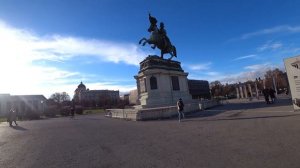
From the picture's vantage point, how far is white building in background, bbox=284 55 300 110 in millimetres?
14937

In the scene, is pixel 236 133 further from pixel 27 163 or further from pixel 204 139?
pixel 27 163

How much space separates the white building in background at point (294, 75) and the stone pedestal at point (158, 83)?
40.7ft

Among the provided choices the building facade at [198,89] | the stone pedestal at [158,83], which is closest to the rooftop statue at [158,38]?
the stone pedestal at [158,83]

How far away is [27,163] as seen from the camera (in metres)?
7.26

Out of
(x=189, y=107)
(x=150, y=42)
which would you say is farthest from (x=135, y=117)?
(x=150, y=42)

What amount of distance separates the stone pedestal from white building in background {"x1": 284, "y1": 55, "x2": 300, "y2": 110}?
12410 mm

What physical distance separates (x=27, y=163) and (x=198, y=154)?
201 inches

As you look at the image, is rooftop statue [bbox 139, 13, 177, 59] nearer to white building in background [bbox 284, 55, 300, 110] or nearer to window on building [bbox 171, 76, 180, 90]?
window on building [bbox 171, 76, 180, 90]

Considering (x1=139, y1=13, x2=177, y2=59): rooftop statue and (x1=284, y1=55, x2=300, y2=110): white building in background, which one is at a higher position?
(x1=139, y1=13, x2=177, y2=59): rooftop statue

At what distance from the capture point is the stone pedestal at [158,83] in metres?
25.3

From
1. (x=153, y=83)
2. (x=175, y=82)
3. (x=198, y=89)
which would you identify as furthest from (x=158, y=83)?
(x=198, y=89)

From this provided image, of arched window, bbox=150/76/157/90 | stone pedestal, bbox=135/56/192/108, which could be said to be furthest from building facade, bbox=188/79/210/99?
arched window, bbox=150/76/157/90

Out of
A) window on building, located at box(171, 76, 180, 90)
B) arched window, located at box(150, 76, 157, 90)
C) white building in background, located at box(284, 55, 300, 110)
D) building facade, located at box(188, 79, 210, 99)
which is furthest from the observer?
building facade, located at box(188, 79, 210, 99)

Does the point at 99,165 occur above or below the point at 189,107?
below
